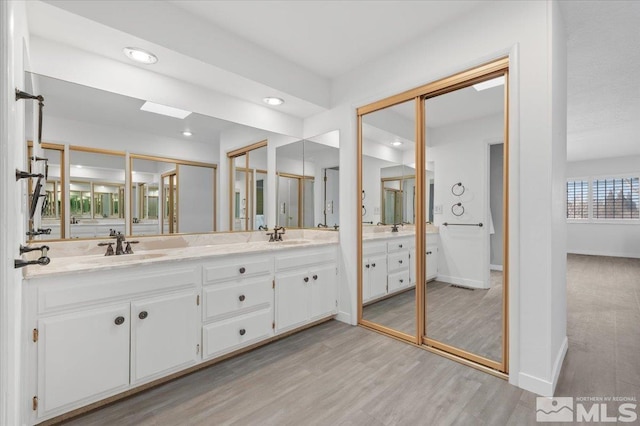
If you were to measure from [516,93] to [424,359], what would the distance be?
2079mm

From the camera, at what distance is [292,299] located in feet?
9.04

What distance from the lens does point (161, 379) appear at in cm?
202

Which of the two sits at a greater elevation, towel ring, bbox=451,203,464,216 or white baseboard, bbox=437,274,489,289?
towel ring, bbox=451,203,464,216

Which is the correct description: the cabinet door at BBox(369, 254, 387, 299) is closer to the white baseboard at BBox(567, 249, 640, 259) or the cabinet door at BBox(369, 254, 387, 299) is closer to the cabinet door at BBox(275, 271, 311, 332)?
the cabinet door at BBox(275, 271, 311, 332)

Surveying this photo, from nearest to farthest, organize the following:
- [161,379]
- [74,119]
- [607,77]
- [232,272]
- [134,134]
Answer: [161,379] < [74,119] < [232,272] < [134,134] < [607,77]

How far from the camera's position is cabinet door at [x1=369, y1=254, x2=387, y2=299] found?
333 centimetres

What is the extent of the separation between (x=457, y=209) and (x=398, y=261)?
89cm

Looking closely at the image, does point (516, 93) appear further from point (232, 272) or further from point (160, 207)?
point (160, 207)

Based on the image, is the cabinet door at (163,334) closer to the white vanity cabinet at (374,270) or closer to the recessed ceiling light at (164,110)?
the recessed ceiling light at (164,110)

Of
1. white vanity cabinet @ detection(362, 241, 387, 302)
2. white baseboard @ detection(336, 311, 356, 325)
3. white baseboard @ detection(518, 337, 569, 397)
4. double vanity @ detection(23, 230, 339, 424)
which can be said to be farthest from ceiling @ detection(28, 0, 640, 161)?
white baseboard @ detection(518, 337, 569, 397)

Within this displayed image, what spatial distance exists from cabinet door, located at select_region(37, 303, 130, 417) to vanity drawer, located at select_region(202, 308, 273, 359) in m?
0.52

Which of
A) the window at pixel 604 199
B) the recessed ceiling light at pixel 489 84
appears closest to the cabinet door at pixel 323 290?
the recessed ceiling light at pixel 489 84

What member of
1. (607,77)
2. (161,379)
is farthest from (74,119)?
(607,77)

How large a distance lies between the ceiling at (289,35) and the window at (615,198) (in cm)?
619
